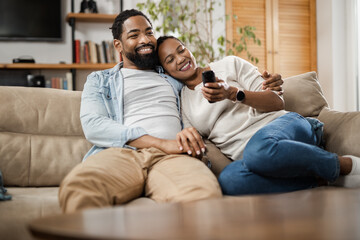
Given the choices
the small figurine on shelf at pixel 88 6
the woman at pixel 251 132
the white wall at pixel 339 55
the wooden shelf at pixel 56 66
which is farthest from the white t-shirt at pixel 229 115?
the white wall at pixel 339 55

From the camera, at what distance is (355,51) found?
4582 millimetres

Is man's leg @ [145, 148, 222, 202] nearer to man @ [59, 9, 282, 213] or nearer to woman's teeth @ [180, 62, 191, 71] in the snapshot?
man @ [59, 9, 282, 213]

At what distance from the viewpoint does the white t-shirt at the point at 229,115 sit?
1618 mm

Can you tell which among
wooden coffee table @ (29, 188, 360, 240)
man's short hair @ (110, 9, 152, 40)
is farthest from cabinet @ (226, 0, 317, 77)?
wooden coffee table @ (29, 188, 360, 240)

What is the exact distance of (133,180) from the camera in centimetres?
129

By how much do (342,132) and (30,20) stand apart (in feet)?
12.2

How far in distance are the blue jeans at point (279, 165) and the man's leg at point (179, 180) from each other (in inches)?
5.6

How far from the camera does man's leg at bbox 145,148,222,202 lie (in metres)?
1.16

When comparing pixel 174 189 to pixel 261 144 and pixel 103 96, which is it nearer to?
pixel 261 144

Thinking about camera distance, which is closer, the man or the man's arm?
the man

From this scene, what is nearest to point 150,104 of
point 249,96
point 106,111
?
point 106,111

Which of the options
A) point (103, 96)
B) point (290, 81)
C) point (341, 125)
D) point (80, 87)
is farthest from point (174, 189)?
point (80, 87)

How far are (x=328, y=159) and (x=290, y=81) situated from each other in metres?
0.67

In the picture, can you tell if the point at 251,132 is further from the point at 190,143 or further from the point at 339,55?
the point at 339,55
